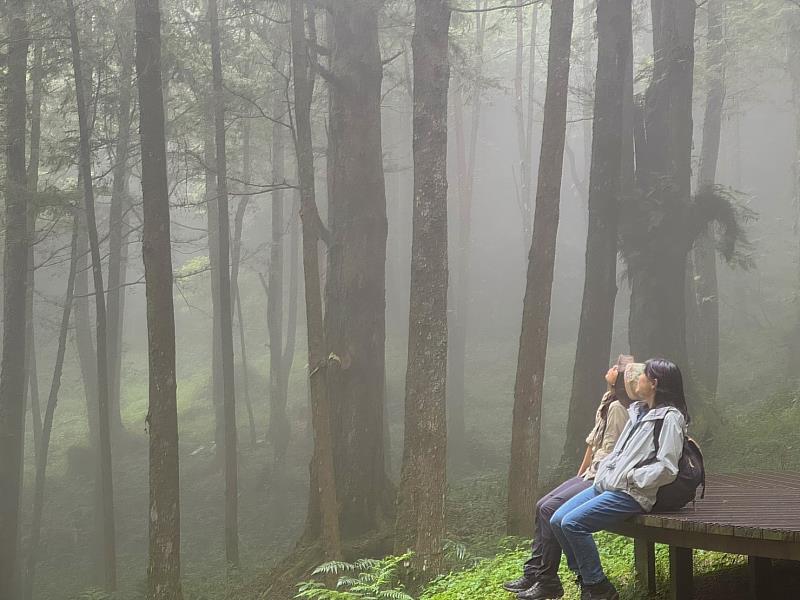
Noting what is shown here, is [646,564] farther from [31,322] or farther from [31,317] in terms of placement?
[31,322]

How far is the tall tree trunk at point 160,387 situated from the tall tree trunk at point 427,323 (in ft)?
11.7

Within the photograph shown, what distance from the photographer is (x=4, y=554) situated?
13.9 m

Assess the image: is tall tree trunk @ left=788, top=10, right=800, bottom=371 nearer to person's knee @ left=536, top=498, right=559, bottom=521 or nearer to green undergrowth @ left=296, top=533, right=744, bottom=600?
green undergrowth @ left=296, top=533, right=744, bottom=600

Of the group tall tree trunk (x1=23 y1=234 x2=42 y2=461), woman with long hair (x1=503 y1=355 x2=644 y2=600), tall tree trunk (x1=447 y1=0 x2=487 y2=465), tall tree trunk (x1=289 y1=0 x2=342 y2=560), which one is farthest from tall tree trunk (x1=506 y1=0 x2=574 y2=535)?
tall tree trunk (x1=23 y1=234 x2=42 y2=461)

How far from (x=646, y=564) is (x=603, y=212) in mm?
7961

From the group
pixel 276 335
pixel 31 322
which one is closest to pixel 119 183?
pixel 31 322

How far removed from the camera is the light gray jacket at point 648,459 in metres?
5.11

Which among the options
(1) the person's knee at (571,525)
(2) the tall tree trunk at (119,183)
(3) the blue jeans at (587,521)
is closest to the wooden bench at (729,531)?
(3) the blue jeans at (587,521)

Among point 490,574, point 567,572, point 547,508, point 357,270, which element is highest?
point 357,270

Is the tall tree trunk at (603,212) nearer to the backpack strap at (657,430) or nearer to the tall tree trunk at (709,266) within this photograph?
the tall tree trunk at (709,266)

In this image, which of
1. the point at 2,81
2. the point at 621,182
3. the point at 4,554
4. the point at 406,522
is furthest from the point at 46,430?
the point at 621,182

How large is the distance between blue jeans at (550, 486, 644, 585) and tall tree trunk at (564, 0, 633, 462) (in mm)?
6791

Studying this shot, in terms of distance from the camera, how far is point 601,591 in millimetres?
5500

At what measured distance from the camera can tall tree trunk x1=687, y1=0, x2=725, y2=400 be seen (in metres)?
18.2
